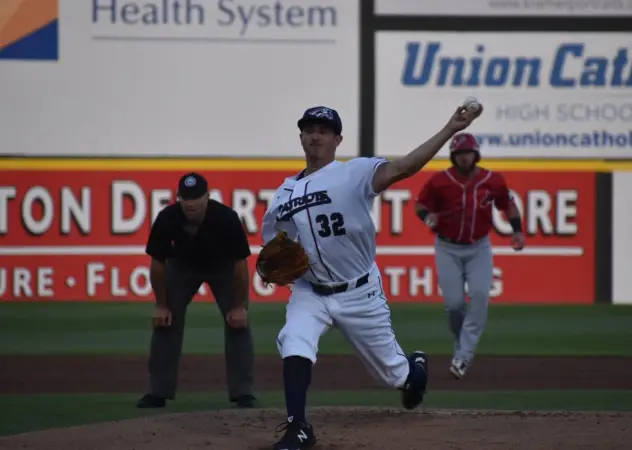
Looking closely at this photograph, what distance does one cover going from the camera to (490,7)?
15.6 metres

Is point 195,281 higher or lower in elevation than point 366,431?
higher

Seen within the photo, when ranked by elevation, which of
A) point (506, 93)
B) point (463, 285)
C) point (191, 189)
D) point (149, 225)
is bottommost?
point (463, 285)

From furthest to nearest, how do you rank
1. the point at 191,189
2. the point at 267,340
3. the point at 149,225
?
the point at 149,225, the point at 267,340, the point at 191,189

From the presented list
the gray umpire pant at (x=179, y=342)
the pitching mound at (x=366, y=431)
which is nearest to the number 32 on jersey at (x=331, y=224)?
the pitching mound at (x=366, y=431)

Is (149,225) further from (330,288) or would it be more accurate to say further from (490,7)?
(330,288)

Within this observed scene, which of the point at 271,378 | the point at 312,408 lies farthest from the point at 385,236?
the point at 312,408

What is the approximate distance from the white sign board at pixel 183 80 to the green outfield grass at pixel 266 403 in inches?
273

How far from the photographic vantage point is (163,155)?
1518 cm

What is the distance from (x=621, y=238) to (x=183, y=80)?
5637 millimetres

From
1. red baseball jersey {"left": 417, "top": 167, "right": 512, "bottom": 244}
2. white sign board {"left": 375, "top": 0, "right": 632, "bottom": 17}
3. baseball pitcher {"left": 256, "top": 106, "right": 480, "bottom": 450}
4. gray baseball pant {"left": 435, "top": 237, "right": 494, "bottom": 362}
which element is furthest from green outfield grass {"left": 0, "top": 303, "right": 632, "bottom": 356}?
baseball pitcher {"left": 256, "top": 106, "right": 480, "bottom": 450}

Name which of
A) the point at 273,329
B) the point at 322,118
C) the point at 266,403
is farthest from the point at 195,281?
the point at 273,329

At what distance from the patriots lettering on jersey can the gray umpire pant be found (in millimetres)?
1962

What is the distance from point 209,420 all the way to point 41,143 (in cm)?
880

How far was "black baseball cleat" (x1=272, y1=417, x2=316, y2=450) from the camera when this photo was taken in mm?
5883
